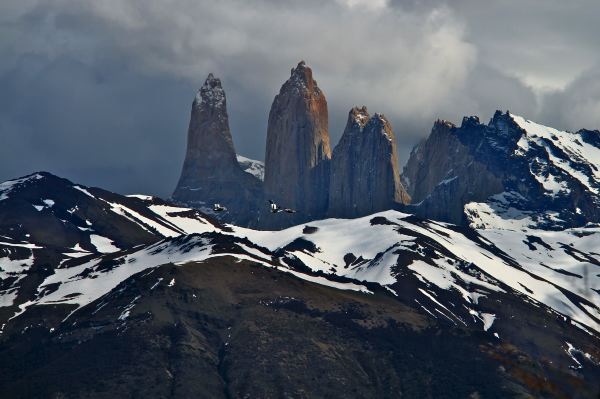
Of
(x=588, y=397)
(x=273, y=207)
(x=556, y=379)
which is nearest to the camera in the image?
(x=588, y=397)

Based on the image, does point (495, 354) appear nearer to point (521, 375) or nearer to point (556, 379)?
point (556, 379)

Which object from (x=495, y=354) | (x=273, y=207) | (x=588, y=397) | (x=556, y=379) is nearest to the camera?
(x=588, y=397)

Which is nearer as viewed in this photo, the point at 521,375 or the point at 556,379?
the point at 521,375

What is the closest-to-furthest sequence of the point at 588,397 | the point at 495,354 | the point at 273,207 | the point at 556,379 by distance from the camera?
the point at 588,397
the point at 556,379
the point at 495,354
the point at 273,207

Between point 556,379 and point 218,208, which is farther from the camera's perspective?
point 218,208

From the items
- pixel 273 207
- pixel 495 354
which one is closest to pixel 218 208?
pixel 273 207

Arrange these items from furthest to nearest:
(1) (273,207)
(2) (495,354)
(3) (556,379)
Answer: (1) (273,207) → (2) (495,354) → (3) (556,379)

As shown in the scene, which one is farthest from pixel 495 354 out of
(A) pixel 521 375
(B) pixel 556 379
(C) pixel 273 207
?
(C) pixel 273 207

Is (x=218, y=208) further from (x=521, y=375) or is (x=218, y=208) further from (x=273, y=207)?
(x=521, y=375)

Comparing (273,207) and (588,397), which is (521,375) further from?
(273,207)
